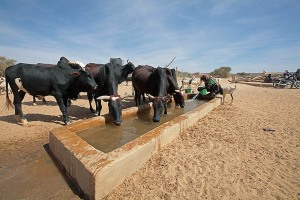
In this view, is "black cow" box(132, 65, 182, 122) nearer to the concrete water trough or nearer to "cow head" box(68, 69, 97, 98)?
the concrete water trough

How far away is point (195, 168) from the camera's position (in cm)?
326

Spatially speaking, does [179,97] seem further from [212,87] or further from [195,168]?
[195,168]

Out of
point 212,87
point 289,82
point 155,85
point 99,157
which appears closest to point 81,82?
point 155,85

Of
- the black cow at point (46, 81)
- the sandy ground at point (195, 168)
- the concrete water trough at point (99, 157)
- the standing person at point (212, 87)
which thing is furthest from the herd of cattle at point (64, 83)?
the standing person at point (212, 87)

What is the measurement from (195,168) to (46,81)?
16.2 feet

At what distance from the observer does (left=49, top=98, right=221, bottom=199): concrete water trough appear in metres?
2.48

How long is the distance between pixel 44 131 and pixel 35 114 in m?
2.39

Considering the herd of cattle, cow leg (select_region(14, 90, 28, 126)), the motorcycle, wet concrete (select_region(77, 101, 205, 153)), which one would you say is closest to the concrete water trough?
wet concrete (select_region(77, 101, 205, 153))

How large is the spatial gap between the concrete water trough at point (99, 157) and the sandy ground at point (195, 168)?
142 mm

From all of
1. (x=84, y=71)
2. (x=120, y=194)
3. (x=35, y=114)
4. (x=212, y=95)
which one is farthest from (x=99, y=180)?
(x=212, y=95)

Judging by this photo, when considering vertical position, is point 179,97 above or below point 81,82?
below

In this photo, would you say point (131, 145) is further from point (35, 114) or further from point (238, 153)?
point (35, 114)

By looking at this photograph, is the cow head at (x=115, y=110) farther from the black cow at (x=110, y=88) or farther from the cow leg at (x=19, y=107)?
the cow leg at (x=19, y=107)

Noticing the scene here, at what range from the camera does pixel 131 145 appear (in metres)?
3.18
